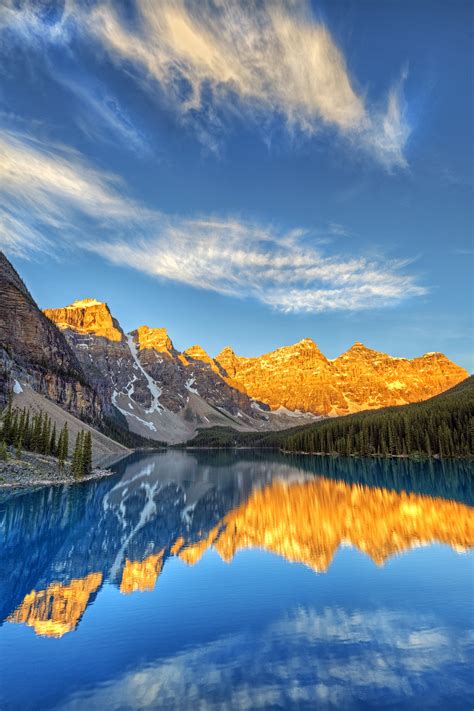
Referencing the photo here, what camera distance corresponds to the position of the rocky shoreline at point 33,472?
57188mm

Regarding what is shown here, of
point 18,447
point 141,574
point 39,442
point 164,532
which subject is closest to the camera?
point 141,574

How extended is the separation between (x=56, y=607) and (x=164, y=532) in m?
17.0

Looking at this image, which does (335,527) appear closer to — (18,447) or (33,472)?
(33,472)

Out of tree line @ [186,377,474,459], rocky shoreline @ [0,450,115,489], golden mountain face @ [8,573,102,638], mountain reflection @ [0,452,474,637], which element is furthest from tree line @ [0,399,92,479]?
tree line @ [186,377,474,459]

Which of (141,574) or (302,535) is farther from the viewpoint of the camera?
(302,535)

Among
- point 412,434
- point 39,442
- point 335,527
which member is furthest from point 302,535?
point 412,434

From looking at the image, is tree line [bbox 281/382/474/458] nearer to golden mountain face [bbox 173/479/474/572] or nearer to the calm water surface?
golden mountain face [bbox 173/479/474/572]

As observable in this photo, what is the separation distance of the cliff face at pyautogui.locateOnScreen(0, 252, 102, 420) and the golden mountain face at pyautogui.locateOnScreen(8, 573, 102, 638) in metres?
130

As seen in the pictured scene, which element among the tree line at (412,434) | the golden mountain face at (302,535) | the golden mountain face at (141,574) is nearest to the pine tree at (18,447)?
the golden mountain face at (302,535)

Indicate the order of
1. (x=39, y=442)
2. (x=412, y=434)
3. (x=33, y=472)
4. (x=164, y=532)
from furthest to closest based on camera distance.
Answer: (x=412, y=434) < (x=39, y=442) < (x=33, y=472) < (x=164, y=532)

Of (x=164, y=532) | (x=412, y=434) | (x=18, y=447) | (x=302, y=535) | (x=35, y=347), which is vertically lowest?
(x=164, y=532)

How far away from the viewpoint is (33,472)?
207ft

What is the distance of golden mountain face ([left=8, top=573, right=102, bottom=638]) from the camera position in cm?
1515

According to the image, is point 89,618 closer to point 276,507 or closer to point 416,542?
point 416,542
